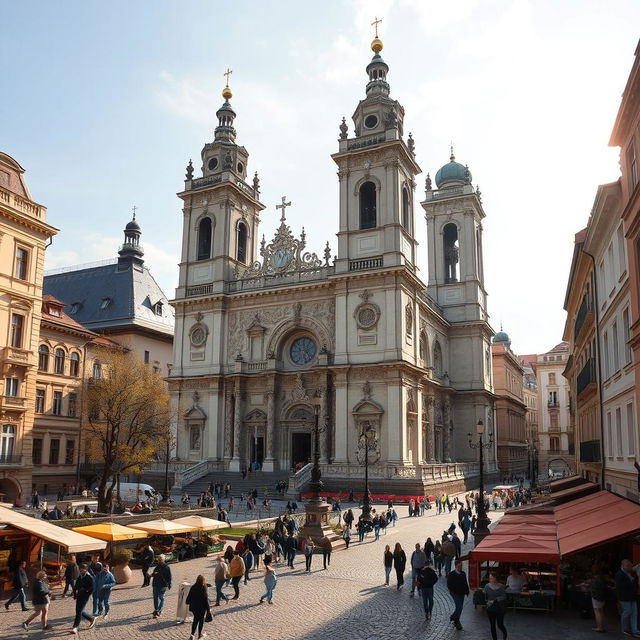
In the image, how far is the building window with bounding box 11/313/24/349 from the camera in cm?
3816

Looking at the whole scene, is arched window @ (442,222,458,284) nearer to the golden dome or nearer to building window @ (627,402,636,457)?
the golden dome

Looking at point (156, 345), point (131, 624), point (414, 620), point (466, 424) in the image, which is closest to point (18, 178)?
point (156, 345)

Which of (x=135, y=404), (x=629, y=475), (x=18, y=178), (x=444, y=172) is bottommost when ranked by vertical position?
(x=629, y=475)

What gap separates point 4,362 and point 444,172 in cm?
4869

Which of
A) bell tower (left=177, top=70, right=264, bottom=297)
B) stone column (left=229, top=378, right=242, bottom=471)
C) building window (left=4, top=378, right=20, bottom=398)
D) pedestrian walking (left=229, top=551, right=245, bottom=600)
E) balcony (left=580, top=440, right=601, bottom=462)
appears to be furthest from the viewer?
bell tower (left=177, top=70, right=264, bottom=297)

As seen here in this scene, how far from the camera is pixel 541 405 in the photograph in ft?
304

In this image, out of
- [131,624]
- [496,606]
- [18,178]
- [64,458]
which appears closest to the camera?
[496,606]

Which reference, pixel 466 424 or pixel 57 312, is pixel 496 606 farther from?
pixel 466 424

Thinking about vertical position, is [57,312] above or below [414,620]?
above

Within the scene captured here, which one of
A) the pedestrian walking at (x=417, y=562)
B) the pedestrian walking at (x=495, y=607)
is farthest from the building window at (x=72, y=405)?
the pedestrian walking at (x=495, y=607)

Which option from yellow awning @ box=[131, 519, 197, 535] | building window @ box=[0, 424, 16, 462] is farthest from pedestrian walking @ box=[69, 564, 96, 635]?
building window @ box=[0, 424, 16, 462]

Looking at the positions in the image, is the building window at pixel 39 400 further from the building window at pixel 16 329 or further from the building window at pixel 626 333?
the building window at pixel 626 333

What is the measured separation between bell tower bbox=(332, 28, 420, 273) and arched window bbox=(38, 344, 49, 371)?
880 inches

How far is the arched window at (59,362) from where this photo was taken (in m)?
48.5
